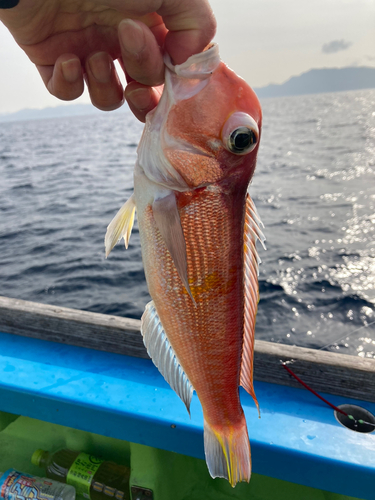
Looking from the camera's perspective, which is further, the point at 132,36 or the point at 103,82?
the point at 103,82

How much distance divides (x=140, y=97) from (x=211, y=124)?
0.48 meters

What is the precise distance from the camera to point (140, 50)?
138 centimetres

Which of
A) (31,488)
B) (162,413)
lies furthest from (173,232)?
(31,488)

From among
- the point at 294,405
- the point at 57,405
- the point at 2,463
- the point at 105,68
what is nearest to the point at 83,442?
the point at 57,405

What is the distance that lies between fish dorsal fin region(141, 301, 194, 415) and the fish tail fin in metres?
0.19

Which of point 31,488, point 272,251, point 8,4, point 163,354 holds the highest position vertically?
point 8,4

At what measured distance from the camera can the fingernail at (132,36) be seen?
4.50 ft

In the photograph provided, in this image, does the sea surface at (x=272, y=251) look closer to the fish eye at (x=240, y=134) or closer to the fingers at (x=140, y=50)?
the fish eye at (x=240, y=134)

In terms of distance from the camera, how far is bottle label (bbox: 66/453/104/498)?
8.02ft

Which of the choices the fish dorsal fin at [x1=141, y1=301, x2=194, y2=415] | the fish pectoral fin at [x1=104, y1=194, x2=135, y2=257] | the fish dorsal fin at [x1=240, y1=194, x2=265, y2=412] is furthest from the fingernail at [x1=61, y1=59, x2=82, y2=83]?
the fish dorsal fin at [x1=141, y1=301, x2=194, y2=415]

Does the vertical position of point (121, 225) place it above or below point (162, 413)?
above

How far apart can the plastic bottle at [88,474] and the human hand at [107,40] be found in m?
2.16

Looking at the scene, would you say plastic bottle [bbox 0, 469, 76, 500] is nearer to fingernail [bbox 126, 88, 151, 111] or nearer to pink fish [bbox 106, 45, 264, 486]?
pink fish [bbox 106, 45, 264, 486]

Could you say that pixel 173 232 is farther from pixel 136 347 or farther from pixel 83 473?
pixel 83 473
